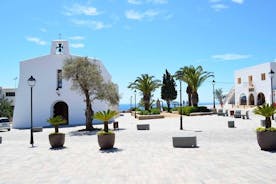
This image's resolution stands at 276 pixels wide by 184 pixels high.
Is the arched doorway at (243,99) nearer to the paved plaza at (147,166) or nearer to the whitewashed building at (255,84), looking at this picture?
the whitewashed building at (255,84)

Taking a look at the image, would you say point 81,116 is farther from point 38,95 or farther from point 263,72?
point 263,72

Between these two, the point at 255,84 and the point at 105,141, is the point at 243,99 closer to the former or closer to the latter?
the point at 255,84

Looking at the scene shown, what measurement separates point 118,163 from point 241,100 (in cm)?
5129

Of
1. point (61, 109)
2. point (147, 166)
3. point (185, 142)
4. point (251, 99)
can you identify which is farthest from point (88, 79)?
point (251, 99)

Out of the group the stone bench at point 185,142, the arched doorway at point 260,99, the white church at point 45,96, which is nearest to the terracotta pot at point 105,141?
the stone bench at point 185,142

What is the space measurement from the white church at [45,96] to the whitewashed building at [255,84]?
29360mm

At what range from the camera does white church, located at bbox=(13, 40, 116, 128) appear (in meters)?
30.8

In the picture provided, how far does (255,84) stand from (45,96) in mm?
36848

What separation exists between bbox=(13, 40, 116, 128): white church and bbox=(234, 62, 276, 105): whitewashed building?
96.3 feet

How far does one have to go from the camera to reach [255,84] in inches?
1959

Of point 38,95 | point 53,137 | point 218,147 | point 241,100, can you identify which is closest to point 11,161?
point 53,137

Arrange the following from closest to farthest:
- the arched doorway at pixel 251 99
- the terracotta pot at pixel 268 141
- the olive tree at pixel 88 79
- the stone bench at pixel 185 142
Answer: the terracotta pot at pixel 268 141 < the stone bench at pixel 185 142 < the olive tree at pixel 88 79 < the arched doorway at pixel 251 99

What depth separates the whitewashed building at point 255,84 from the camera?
45.1 metres

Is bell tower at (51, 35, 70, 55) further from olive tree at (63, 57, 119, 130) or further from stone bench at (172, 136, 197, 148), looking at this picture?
stone bench at (172, 136, 197, 148)
